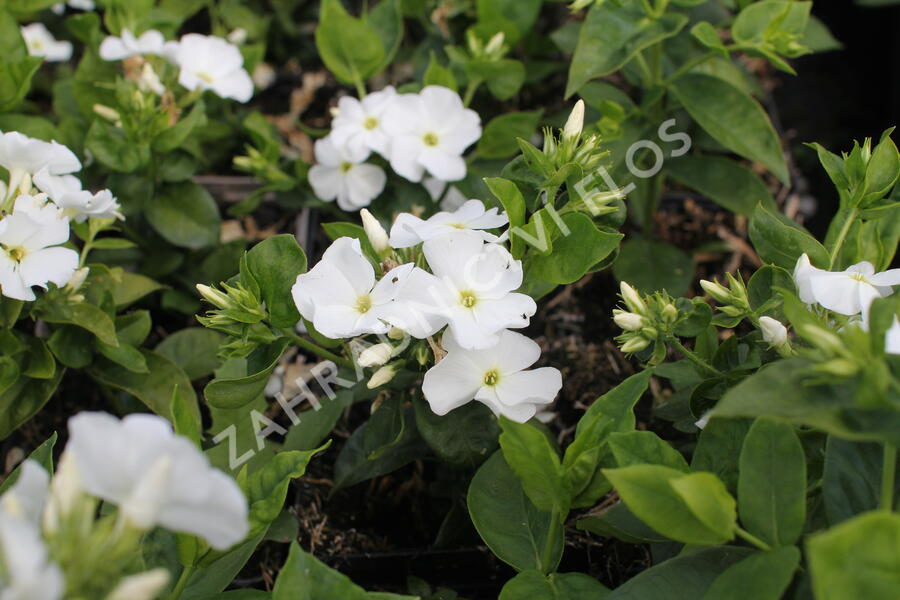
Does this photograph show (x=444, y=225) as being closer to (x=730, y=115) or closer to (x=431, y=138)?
(x=431, y=138)

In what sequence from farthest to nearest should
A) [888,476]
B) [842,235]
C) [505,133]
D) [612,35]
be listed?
[505,133] → [612,35] → [842,235] → [888,476]

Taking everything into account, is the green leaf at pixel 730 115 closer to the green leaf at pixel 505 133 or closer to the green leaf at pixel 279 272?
the green leaf at pixel 505 133

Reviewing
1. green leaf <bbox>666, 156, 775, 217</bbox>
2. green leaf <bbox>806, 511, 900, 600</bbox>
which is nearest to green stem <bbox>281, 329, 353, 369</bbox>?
green leaf <bbox>806, 511, 900, 600</bbox>

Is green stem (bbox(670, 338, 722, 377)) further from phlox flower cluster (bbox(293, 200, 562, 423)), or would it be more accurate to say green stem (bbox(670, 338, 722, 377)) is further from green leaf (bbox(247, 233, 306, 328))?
green leaf (bbox(247, 233, 306, 328))

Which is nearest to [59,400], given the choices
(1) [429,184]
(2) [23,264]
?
(2) [23,264]

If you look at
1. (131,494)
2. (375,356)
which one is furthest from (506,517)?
(131,494)

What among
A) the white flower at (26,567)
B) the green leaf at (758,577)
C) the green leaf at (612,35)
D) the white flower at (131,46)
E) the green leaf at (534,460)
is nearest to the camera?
the white flower at (26,567)

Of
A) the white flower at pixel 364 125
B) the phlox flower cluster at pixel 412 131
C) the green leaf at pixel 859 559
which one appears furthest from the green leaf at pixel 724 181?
the green leaf at pixel 859 559

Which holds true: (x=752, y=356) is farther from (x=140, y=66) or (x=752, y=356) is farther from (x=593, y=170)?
(x=140, y=66)
